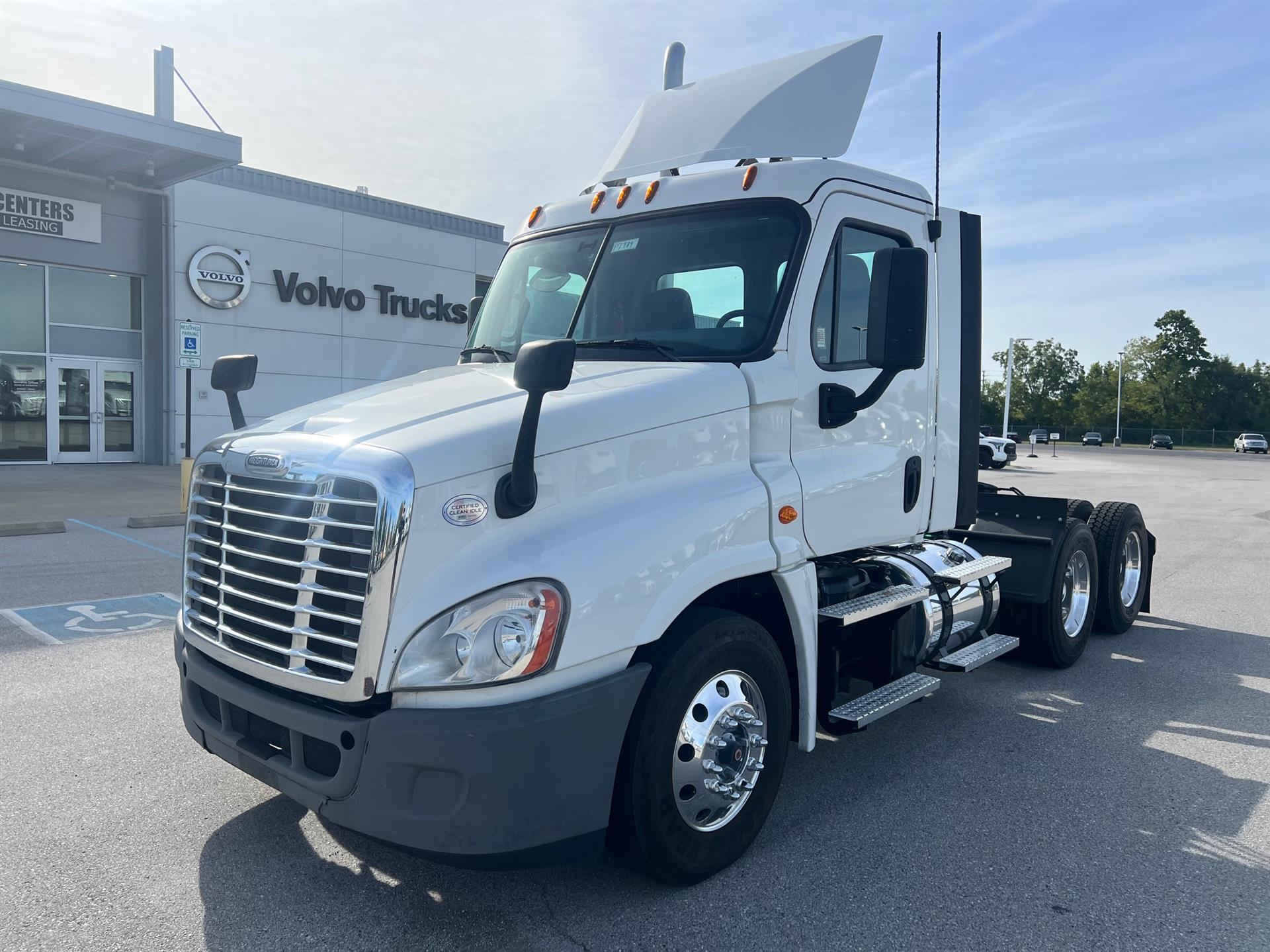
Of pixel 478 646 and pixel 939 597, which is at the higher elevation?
pixel 478 646

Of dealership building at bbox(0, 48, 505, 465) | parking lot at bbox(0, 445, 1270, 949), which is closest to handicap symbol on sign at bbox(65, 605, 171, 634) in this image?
parking lot at bbox(0, 445, 1270, 949)

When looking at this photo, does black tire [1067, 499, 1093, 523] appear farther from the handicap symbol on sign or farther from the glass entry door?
the glass entry door

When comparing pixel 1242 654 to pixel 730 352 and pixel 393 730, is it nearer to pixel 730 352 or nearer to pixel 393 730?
pixel 730 352

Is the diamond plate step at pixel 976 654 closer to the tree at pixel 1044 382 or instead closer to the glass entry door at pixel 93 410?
the glass entry door at pixel 93 410

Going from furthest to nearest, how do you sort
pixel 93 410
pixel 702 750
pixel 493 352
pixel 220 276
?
pixel 220 276 < pixel 93 410 < pixel 493 352 < pixel 702 750

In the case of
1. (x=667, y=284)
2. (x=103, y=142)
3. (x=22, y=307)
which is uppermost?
A: (x=103, y=142)

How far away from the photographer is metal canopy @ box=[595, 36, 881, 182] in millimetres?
4457

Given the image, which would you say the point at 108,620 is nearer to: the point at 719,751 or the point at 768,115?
the point at 719,751

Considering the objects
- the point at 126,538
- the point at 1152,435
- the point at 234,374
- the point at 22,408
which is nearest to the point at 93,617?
the point at 234,374

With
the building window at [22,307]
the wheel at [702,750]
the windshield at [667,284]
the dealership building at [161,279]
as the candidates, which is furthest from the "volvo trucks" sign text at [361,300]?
the wheel at [702,750]

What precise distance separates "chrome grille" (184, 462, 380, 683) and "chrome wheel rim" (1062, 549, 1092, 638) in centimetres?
551

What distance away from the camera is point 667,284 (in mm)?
4164

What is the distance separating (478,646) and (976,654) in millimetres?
3520

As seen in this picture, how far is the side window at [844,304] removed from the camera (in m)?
4.04
